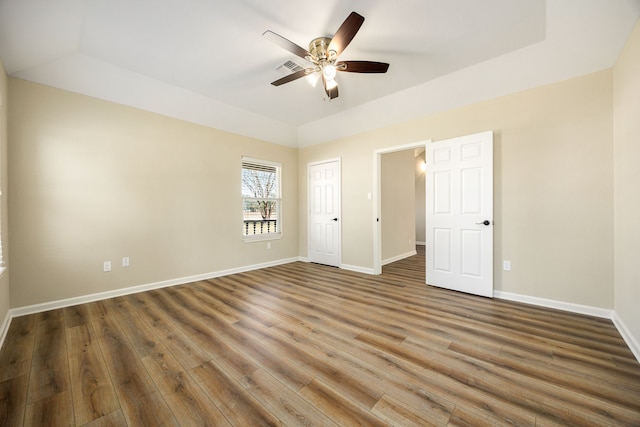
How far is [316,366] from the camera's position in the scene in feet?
5.77

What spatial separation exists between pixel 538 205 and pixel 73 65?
18.0ft

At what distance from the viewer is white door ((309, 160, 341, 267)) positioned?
16.0 ft

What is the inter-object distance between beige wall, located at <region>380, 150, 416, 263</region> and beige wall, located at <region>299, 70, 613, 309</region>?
6.27 ft

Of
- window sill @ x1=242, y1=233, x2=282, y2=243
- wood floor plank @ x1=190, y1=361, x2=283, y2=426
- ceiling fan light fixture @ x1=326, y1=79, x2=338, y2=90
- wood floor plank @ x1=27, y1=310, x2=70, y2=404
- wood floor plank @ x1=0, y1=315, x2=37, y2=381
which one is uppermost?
ceiling fan light fixture @ x1=326, y1=79, x2=338, y2=90

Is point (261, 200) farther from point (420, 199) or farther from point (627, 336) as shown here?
point (420, 199)

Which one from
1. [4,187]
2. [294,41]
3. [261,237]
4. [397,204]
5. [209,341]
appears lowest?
[209,341]

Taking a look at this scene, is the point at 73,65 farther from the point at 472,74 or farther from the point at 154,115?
the point at 472,74

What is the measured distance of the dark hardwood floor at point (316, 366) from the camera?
135cm

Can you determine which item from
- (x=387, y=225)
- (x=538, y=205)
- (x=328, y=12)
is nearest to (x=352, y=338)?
(x=538, y=205)

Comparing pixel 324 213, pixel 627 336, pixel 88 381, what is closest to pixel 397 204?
pixel 324 213

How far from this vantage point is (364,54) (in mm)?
2807

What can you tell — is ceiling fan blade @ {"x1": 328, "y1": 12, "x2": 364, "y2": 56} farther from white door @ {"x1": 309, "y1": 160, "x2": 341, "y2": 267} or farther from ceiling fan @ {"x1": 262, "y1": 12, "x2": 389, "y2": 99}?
white door @ {"x1": 309, "y1": 160, "x2": 341, "y2": 267}

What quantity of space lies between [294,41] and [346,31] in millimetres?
748

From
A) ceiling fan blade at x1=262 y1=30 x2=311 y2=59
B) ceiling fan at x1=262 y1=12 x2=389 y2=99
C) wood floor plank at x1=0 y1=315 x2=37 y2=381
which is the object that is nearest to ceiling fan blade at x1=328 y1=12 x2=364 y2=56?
ceiling fan at x1=262 y1=12 x2=389 y2=99
